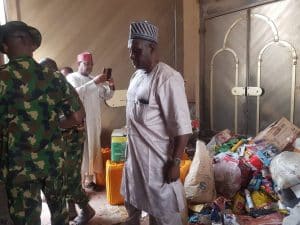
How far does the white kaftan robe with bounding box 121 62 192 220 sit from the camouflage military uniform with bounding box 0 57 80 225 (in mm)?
411

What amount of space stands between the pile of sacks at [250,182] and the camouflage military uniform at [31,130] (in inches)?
51.6

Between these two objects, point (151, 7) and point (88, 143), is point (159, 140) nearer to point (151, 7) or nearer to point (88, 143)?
point (88, 143)

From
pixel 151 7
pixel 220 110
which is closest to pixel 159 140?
pixel 220 110

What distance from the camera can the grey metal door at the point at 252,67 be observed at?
2.93 m

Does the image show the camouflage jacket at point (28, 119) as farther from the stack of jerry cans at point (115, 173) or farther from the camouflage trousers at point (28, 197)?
the stack of jerry cans at point (115, 173)

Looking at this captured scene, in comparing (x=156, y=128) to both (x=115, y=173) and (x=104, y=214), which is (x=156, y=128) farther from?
(x=104, y=214)

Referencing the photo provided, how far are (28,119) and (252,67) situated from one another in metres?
2.57

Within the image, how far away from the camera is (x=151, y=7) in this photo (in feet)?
12.7

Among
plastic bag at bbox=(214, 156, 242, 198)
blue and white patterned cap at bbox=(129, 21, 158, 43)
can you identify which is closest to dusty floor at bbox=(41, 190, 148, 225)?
plastic bag at bbox=(214, 156, 242, 198)

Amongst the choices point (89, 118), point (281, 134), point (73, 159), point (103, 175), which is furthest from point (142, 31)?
point (103, 175)

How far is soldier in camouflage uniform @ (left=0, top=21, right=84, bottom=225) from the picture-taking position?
135 centimetres

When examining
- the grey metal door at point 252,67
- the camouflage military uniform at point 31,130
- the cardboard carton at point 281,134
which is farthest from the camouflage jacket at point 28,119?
the grey metal door at point 252,67

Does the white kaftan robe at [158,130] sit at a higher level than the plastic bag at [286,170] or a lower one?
higher

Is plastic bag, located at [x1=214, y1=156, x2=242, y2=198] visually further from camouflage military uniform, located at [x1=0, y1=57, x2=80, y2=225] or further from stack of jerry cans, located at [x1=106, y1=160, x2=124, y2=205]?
camouflage military uniform, located at [x1=0, y1=57, x2=80, y2=225]
